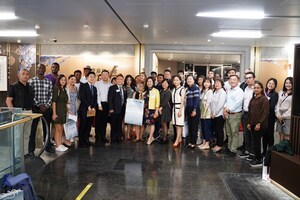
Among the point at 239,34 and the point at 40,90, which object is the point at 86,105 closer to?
the point at 40,90

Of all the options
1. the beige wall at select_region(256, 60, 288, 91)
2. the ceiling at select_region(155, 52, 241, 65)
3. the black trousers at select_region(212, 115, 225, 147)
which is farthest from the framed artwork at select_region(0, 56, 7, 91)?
the beige wall at select_region(256, 60, 288, 91)

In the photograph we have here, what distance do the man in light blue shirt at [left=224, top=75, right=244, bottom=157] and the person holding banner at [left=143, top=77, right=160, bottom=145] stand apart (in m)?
1.59

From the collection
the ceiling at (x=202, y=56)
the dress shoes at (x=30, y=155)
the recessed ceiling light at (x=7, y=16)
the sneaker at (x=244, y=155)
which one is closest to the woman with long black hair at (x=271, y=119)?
the sneaker at (x=244, y=155)

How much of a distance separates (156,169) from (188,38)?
237 inches

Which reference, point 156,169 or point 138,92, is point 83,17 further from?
point 156,169

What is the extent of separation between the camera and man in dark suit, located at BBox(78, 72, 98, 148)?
19.7 feet

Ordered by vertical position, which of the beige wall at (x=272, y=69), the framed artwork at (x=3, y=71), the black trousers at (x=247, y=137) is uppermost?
the beige wall at (x=272, y=69)

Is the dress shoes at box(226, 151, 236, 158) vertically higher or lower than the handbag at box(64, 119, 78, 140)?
lower

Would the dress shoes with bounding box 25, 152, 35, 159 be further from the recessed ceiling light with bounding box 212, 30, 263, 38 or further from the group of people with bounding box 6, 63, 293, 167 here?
the recessed ceiling light with bounding box 212, 30, 263, 38

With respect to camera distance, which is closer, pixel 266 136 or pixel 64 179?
pixel 64 179

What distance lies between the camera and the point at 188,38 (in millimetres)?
9586

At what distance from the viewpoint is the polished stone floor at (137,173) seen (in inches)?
145

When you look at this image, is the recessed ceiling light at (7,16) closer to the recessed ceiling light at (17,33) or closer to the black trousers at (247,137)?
the recessed ceiling light at (17,33)

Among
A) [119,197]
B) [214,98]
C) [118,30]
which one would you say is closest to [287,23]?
[214,98]
